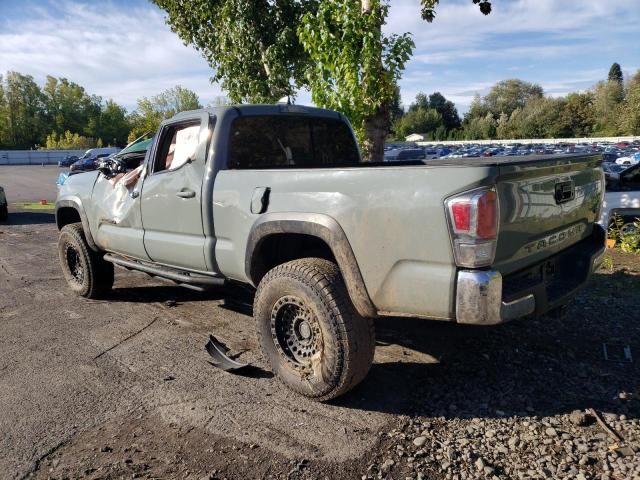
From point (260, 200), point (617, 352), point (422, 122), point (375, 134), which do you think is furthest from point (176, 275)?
point (422, 122)

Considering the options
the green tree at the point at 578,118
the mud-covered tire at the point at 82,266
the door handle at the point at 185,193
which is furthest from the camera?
the green tree at the point at 578,118

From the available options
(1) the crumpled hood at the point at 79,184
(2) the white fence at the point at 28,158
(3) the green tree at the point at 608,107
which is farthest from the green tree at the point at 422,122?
(1) the crumpled hood at the point at 79,184

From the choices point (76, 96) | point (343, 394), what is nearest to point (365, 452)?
point (343, 394)

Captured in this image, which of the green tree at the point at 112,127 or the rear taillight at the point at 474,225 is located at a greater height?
the green tree at the point at 112,127

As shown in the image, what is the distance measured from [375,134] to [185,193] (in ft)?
14.4

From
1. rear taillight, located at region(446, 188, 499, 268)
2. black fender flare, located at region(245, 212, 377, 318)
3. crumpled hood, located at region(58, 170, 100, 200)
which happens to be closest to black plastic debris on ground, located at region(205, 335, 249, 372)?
black fender flare, located at region(245, 212, 377, 318)

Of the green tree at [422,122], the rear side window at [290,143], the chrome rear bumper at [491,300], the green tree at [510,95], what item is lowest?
the chrome rear bumper at [491,300]

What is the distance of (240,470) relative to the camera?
269 centimetres

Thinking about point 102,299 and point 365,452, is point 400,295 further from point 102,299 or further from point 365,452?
point 102,299

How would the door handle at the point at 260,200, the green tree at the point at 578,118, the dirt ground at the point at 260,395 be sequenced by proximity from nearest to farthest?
the dirt ground at the point at 260,395, the door handle at the point at 260,200, the green tree at the point at 578,118

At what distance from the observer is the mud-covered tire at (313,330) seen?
3148mm

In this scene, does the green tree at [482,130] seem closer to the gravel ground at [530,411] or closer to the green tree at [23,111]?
the green tree at [23,111]

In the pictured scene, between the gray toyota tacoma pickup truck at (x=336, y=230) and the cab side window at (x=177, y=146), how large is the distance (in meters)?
0.01

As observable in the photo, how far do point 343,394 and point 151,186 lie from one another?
2487 mm
